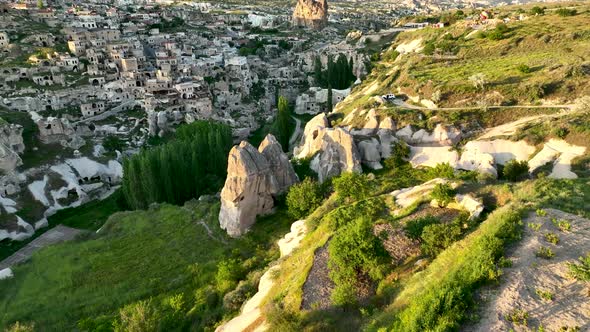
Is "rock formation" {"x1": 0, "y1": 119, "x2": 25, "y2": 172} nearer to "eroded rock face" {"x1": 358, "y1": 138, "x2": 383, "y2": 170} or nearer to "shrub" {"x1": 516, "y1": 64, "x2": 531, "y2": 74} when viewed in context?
"eroded rock face" {"x1": 358, "y1": 138, "x2": 383, "y2": 170}

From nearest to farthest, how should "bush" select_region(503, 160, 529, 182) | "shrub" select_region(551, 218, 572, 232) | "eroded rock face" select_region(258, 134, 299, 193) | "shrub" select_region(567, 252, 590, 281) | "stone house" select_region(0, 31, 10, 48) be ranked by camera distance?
"shrub" select_region(567, 252, 590, 281) < "shrub" select_region(551, 218, 572, 232) < "bush" select_region(503, 160, 529, 182) < "eroded rock face" select_region(258, 134, 299, 193) < "stone house" select_region(0, 31, 10, 48)

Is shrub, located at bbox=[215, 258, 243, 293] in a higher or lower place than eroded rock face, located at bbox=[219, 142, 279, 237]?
lower

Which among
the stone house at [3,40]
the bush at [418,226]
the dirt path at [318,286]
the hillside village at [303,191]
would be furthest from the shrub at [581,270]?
the stone house at [3,40]

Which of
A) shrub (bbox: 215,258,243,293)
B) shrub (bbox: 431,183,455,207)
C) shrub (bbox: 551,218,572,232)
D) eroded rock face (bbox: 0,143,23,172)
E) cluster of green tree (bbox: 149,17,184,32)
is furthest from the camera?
cluster of green tree (bbox: 149,17,184,32)

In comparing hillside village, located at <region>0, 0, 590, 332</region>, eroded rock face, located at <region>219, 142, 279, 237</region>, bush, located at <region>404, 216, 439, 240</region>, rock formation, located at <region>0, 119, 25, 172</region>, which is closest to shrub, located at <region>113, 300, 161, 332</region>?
hillside village, located at <region>0, 0, 590, 332</region>

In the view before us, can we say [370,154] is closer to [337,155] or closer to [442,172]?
[337,155]

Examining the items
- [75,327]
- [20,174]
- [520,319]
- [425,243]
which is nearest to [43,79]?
[20,174]
